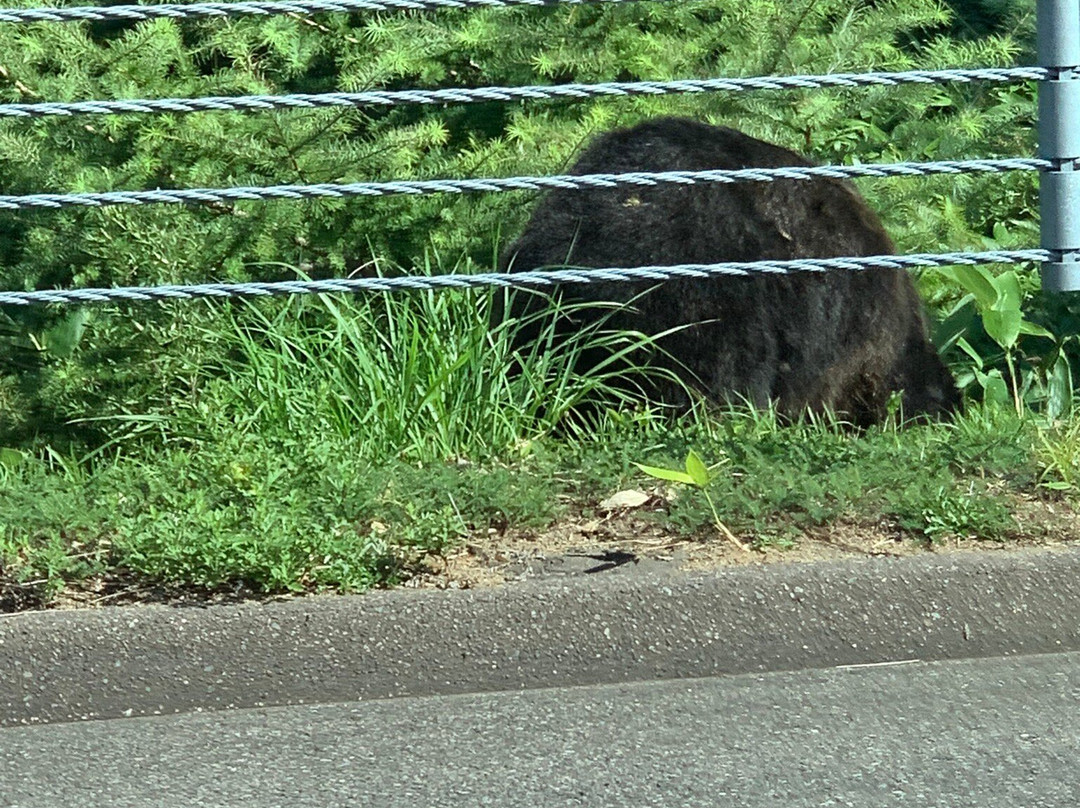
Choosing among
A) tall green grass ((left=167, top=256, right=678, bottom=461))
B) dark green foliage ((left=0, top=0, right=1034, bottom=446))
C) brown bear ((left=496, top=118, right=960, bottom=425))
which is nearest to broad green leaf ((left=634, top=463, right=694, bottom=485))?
tall green grass ((left=167, top=256, right=678, bottom=461))

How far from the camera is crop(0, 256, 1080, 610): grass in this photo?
330 cm

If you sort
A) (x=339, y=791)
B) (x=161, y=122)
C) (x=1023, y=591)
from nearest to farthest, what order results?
Answer: (x=339, y=791) < (x=1023, y=591) < (x=161, y=122)

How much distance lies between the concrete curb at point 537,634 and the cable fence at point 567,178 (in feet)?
2.54

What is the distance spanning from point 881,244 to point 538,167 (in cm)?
113

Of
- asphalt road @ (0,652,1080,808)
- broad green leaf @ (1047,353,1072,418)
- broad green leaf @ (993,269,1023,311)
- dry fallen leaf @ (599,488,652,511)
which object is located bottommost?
broad green leaf @ (1047,353,1072,418)

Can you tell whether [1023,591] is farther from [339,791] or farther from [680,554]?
[339,791]

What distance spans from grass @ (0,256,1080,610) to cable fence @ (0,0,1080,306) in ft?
1.44

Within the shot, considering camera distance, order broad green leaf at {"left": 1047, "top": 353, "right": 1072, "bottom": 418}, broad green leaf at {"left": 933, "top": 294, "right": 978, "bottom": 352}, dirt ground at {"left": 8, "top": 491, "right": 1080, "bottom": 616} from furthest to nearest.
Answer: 1. broad green leaf at {"left": 933, "top": 294, "right": 978, "bottom": 352}
2. broad green leaf at {"left": 1047, "top": 353, "right": 1072, "bottom": 418}
3. dirt ground at {"left": 8, "top": 491, "right": 1080, "bottom": 616}

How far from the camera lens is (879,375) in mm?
4613

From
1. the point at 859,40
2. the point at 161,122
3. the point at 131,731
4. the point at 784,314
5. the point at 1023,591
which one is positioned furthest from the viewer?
the point at 859,40

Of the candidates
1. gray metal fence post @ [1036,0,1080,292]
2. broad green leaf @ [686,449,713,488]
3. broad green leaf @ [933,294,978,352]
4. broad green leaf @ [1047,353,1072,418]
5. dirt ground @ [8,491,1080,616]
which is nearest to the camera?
dirt ground @ [8,491,1080,616]

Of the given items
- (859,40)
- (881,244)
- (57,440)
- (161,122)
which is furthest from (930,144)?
(57,440)

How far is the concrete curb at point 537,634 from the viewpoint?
10.2 ft

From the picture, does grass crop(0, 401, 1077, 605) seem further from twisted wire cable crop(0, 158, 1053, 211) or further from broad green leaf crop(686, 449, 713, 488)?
twisted wire cable crop(0, 158, 1053, 211)
